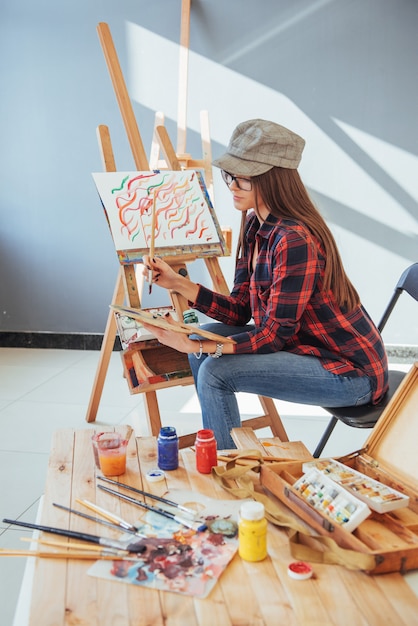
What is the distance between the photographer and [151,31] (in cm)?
367

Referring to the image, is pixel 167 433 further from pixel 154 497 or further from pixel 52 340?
pixel 52 340

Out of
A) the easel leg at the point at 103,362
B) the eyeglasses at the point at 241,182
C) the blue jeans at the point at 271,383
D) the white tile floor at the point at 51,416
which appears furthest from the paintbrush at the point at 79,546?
the easel leg at the point at 103,362

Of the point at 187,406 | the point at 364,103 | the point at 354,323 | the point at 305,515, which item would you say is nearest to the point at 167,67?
the point at 364,103

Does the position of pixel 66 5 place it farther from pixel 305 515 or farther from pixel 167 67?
pixel 305 515

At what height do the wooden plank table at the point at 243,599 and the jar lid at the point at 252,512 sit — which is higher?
the jar lid at the point at 252,512

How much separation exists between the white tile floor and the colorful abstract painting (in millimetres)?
808

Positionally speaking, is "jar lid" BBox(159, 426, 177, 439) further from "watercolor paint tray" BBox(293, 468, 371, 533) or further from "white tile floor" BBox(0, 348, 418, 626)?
"white tile floor" BBox(0, 348, 418, 626)

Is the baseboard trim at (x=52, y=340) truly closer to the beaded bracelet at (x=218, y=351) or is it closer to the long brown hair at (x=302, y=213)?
the beaded bracelet at (x=218, y=351)

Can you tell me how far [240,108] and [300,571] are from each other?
3.06 meters

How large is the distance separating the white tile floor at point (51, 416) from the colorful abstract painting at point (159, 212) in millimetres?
808

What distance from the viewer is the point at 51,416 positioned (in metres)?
2.85

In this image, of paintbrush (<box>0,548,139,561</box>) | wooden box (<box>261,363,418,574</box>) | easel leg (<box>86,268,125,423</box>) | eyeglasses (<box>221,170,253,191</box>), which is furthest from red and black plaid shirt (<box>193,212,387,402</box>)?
easel leg (<box>86,268,125,423</box>)

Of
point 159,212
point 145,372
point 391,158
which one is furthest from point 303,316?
point 391,158

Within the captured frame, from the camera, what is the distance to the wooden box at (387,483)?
1078mm
